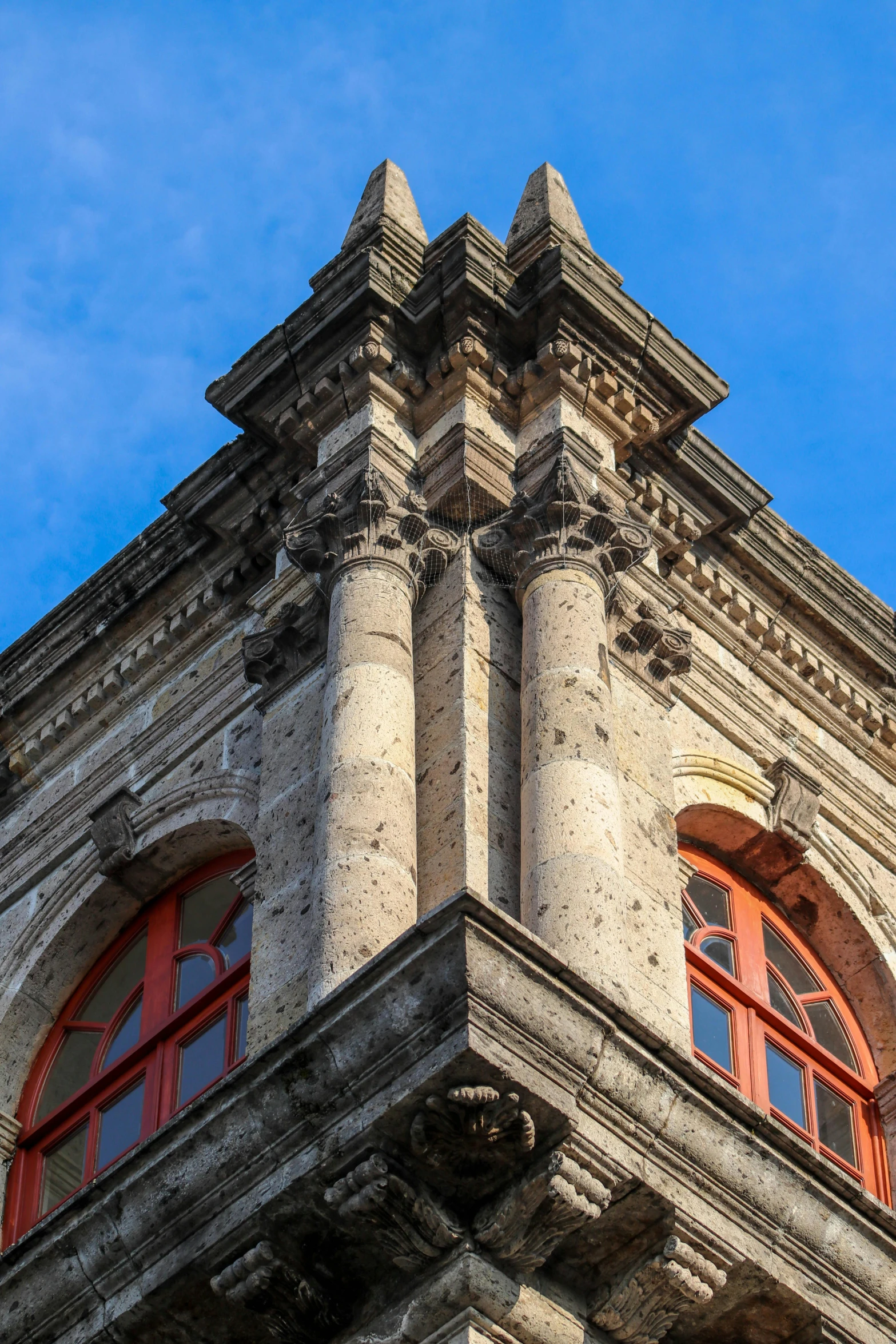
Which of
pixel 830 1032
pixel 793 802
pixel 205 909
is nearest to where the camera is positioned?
pixel 205 909

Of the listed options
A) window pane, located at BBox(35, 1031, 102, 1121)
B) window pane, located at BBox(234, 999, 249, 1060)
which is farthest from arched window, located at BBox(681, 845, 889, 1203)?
window pane, located at BBox(35, 1031, 102, 1121)

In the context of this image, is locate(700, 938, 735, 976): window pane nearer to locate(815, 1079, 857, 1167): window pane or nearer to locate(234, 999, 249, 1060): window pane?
locate(815, 1079, 857, 1167): window pane

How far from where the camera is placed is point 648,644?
14109mm

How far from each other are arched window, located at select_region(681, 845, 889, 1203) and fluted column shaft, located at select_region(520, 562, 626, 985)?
2.01 meters

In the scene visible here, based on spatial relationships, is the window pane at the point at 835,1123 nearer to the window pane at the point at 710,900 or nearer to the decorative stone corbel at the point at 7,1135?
the window pane at the point at 710,900

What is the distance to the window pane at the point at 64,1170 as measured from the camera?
1408 cm

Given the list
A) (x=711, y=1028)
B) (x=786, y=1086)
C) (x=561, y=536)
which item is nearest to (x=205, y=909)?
(x=711, y=1028)

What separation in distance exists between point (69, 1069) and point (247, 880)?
2120mm

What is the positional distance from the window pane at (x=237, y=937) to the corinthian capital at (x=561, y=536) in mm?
2373

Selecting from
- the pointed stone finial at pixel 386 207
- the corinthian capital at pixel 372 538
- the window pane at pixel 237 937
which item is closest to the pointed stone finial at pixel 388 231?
the pointed stone finial at pixel 386 207

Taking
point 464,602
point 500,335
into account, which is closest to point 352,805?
point 464,602

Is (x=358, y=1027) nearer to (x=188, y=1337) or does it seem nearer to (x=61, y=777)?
(x=188, y=1337)

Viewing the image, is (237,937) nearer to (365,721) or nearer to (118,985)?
(118,985)

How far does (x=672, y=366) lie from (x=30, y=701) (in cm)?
473
